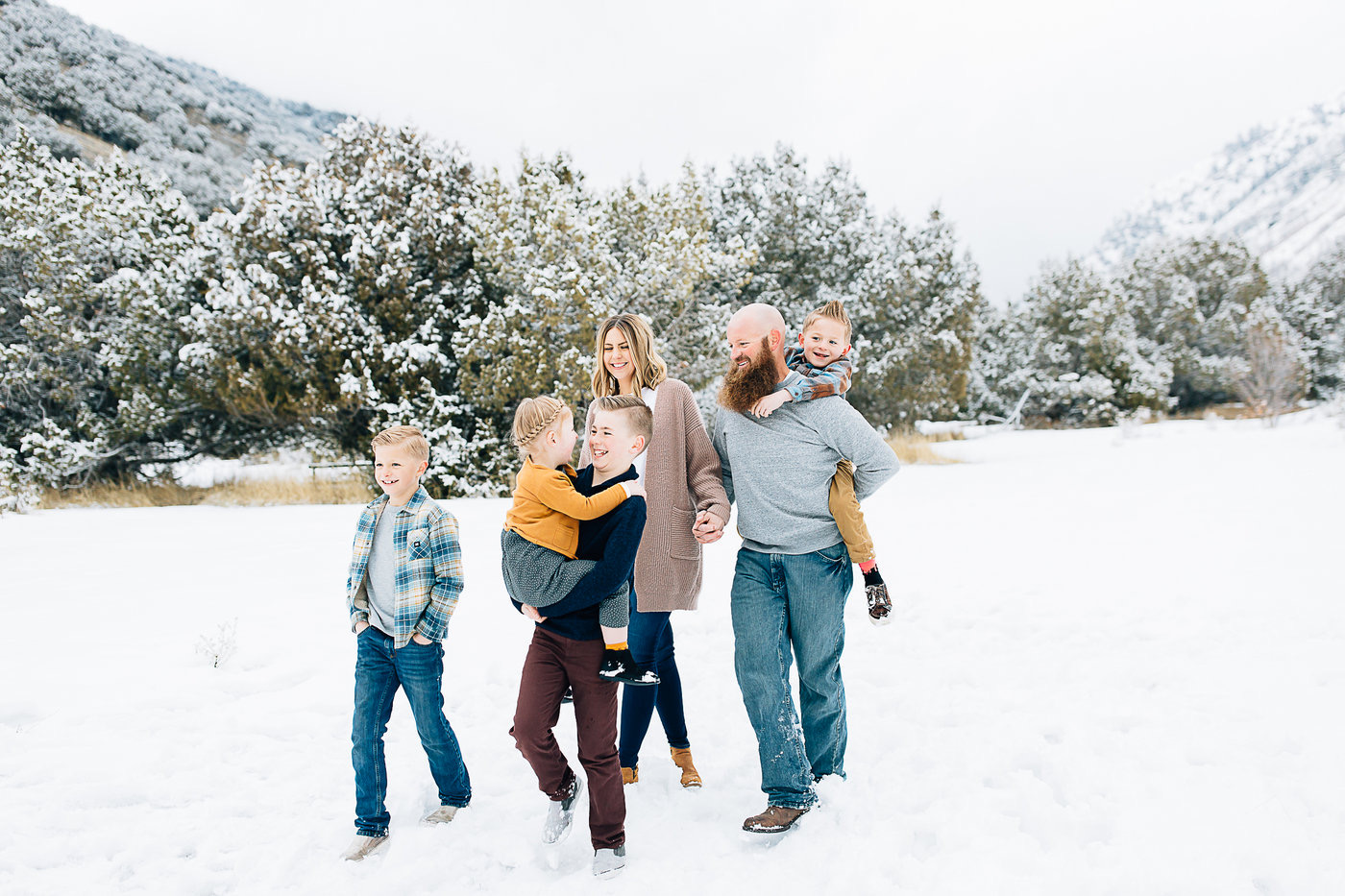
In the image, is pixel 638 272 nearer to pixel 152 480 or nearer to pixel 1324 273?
pixel 152 480

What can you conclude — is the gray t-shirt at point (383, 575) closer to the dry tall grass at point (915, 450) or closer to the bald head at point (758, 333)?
the bald head at point (758, 333)

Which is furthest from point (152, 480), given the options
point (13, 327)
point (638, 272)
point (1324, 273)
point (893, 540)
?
point (1324, 273)

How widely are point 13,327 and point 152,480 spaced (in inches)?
134

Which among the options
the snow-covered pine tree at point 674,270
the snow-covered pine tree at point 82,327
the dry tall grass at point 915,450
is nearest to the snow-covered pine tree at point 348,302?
the snow-covered pine tree at point 82,327

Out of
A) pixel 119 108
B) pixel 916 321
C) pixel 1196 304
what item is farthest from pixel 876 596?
pixel 119 108

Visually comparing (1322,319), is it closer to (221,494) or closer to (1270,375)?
(1270,375)

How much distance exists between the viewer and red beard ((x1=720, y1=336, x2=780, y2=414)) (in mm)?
2816

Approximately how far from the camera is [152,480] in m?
12.7

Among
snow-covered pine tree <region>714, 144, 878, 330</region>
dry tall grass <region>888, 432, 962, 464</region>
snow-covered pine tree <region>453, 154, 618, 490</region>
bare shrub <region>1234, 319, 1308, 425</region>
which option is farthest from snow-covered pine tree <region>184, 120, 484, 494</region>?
bare shrub <region>1234, 319, 1308, 425</region>

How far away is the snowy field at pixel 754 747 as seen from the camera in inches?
95.7

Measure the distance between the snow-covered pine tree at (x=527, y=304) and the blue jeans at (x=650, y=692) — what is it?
860 centimetres

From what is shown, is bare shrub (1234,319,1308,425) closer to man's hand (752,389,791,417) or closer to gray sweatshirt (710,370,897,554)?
gray sweatshirt (710,370,897,554)

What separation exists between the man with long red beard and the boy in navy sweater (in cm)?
48

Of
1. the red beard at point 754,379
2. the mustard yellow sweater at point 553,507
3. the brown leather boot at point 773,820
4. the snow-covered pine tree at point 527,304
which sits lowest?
the brown leather boot at point 773,820
